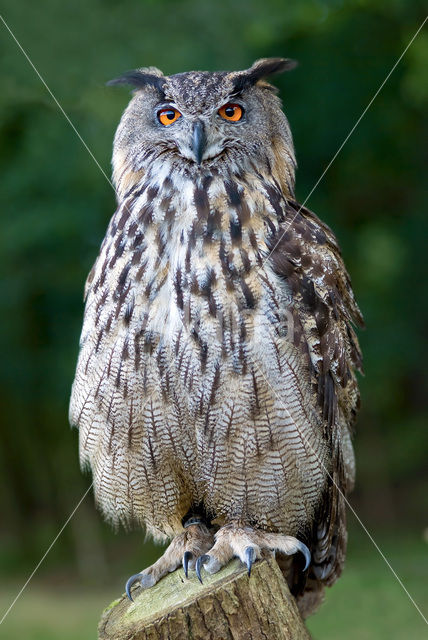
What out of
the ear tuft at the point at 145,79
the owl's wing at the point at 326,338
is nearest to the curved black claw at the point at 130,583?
the owl's wing at the point at 326,338

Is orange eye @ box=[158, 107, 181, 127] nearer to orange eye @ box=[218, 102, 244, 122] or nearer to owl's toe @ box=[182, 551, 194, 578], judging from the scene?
orange eye @ box=[218, 102, 244, 122]

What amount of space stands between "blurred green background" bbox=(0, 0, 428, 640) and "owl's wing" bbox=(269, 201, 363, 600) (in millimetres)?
3045

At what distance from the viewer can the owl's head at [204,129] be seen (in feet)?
7.99

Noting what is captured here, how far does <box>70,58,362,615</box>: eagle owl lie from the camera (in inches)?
→ 89.7

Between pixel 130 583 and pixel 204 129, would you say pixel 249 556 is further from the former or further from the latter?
Result: pixel 204 129

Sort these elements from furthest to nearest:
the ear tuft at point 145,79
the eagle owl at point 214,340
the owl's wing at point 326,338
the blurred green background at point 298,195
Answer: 1. the blurred green background at point 298,195
2. the ear tuft at point 145,79
3. the owl's wing at point 326,338
4. the eagle owl at point 214,340

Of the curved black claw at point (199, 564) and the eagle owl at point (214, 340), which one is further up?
the eagle owl at point (214, 340)

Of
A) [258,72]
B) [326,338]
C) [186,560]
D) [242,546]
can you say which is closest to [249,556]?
[242,546]

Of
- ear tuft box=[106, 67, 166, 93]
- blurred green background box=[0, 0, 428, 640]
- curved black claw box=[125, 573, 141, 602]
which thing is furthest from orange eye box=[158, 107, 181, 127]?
blurred green background box=[0, 0, 428, 640]

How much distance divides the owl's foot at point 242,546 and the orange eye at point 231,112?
1344 mm

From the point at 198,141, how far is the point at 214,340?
2.07 feet

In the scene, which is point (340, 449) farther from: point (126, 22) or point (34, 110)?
point (34, 110)

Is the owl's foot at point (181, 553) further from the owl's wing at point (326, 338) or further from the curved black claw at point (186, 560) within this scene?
the owl's wing at point (326, 338)

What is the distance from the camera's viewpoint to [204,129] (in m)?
2.40
